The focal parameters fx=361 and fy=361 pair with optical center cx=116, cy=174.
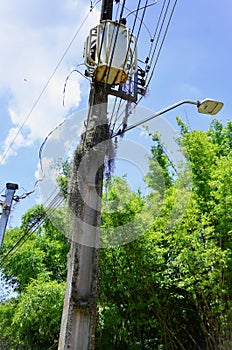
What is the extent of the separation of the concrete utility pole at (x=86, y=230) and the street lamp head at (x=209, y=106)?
81 centimetres

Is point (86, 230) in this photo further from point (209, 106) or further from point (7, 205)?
point (7, 205)

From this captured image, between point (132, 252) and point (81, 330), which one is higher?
point (132, 252)

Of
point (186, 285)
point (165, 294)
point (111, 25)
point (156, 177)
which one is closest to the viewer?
point (111, 25)

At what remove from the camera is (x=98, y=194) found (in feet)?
8.65

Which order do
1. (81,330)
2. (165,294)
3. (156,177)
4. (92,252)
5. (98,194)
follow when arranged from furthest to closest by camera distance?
(156,177), (165,294), (98,194), (92,252), (81,330)

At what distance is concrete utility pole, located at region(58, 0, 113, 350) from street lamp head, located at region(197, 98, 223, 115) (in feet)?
2.64

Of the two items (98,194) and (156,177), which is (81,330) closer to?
(98,194)

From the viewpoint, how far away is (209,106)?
3.04m

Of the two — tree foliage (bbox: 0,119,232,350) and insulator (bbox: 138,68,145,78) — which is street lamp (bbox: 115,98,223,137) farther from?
tree foliage (bbox: 0,119,232,350)

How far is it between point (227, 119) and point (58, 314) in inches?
210

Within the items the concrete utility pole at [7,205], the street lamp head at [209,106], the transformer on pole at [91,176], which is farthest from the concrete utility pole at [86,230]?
the concrete utility pole at [7,205]

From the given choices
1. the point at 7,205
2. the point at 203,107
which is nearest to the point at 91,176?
the point at 203,107

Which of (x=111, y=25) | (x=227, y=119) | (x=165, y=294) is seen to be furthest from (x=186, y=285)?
(x=227, y=119)

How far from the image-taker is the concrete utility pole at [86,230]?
2.25 metres
